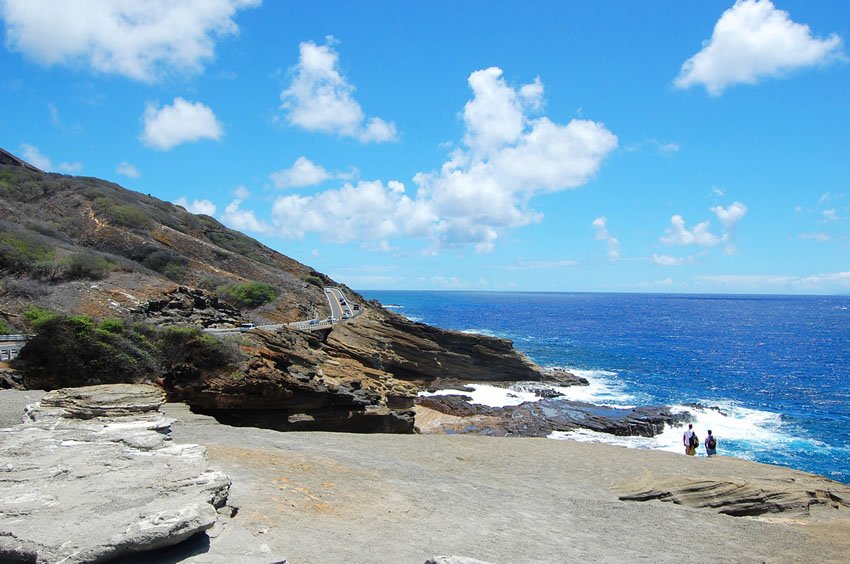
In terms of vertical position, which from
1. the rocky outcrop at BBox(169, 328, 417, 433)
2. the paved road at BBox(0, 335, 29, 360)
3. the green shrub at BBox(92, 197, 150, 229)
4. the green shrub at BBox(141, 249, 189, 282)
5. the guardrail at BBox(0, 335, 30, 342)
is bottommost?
the rocky outcrop at BBox(169, 328, 417, 433)

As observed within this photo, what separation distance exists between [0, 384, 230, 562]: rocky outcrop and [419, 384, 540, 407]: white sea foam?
29.6 metres

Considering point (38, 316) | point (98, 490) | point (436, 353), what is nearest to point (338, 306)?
point (436, 353)

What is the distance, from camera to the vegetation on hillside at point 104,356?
1936 centimetres

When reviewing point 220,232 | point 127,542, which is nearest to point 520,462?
point 127,542

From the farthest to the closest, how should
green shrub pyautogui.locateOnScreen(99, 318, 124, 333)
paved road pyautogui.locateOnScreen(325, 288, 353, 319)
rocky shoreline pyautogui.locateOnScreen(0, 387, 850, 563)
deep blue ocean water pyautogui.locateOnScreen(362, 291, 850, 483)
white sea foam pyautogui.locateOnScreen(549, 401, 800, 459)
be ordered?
paved road pyautogui.locateOnScreen(325, 288, 353, 319) < deep blue ocean water pyautogui.locateOnScreen(362, 291, 850, 483) < white sea foam pyautogui.locateOnScreen(549, 401, 800, 459) < green shrub pyautogui.locateOnScreen(99, 318, 124, 333) < rocky shoreline pyautogui.locateOnScreen(0, 387, 850, 563)

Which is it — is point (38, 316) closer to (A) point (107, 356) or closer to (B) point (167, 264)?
(A) point (107, 356)

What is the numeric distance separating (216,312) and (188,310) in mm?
2067

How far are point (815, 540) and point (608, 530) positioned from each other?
4.01 metres

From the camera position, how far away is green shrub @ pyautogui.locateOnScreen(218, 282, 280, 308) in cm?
4400

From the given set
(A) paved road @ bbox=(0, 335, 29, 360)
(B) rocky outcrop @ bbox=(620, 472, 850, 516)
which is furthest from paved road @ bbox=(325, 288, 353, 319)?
(B) rocky outcrop @ bbox=(620, 472, 850, 516)

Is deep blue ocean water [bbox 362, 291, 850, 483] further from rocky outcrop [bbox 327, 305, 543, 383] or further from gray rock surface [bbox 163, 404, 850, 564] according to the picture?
gray rock surface [bbox 163, 404, 850, 564]

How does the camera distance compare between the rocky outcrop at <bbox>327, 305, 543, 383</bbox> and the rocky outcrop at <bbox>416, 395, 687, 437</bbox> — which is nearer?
the rocky outcrop at <bbox>416, 395, 687, 437</bbox>

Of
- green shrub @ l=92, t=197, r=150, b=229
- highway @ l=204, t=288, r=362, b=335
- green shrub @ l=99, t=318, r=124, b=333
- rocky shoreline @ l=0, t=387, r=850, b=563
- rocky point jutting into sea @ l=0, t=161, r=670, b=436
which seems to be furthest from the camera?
green shrub @ l=92, t=197, r=150, b=229

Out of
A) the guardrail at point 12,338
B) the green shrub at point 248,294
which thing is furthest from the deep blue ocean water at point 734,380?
the guardrail at point 12,338
